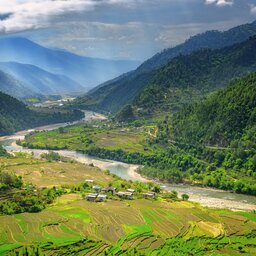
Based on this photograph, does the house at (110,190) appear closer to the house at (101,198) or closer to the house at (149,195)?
the house at (101,198)

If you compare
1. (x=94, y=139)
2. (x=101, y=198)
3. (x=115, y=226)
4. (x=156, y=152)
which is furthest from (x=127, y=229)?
(x=94, y=139)

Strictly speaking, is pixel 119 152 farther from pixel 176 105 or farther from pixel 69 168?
pixel 176 105

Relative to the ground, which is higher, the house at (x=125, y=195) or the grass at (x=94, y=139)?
the grass at (x=94, y=139)

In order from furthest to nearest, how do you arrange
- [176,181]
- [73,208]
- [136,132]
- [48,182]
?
[136,132] < [176,181] < [48,182] < [73,208]

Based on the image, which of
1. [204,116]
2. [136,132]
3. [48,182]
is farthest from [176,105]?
[48,182]

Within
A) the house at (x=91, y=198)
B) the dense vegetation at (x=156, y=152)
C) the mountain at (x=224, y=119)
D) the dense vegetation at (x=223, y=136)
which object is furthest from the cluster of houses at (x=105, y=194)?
the mountain at (x=224, y=119)

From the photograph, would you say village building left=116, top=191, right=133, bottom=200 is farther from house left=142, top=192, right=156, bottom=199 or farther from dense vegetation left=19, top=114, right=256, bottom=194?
dense vegetation left=19, top=114, right=256, bottom=194
